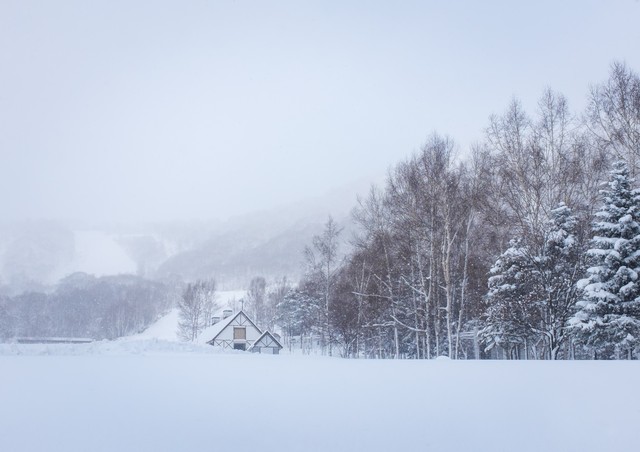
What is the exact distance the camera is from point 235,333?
37.4 meters

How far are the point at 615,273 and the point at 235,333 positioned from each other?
99.1 ft

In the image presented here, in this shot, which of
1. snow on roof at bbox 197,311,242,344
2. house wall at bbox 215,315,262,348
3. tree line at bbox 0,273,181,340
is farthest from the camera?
A: tree line at bbox 0,273,181,340

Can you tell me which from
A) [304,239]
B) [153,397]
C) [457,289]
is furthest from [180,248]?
[153,397]

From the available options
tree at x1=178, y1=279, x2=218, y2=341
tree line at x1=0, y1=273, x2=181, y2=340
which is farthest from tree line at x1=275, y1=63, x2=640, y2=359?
tree at x1=178, y1=279, x2=218, y2=341

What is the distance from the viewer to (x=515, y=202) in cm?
1341

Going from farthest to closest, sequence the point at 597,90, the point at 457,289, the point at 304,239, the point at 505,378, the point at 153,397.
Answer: the point at 304,239
the point at 457,289
the point at 597,90
the point at 505,378
the point at 153,397

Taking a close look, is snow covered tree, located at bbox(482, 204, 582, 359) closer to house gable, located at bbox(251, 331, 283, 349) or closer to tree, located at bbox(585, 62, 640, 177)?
tree, located at bbox(585, 62, 640, 177)

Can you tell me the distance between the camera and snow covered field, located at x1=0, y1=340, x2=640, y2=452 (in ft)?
9.67

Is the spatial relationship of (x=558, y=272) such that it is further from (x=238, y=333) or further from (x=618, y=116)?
(x=238, y=333)

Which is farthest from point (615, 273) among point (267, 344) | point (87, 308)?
point (87, 308)

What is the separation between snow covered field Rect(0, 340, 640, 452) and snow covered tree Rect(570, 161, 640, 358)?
10.0 meters

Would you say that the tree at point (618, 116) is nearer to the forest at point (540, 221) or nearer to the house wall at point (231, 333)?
the forest at point (540, 221)

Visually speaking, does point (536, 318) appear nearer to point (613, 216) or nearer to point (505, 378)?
point (613, 216)

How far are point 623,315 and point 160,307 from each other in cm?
9258
